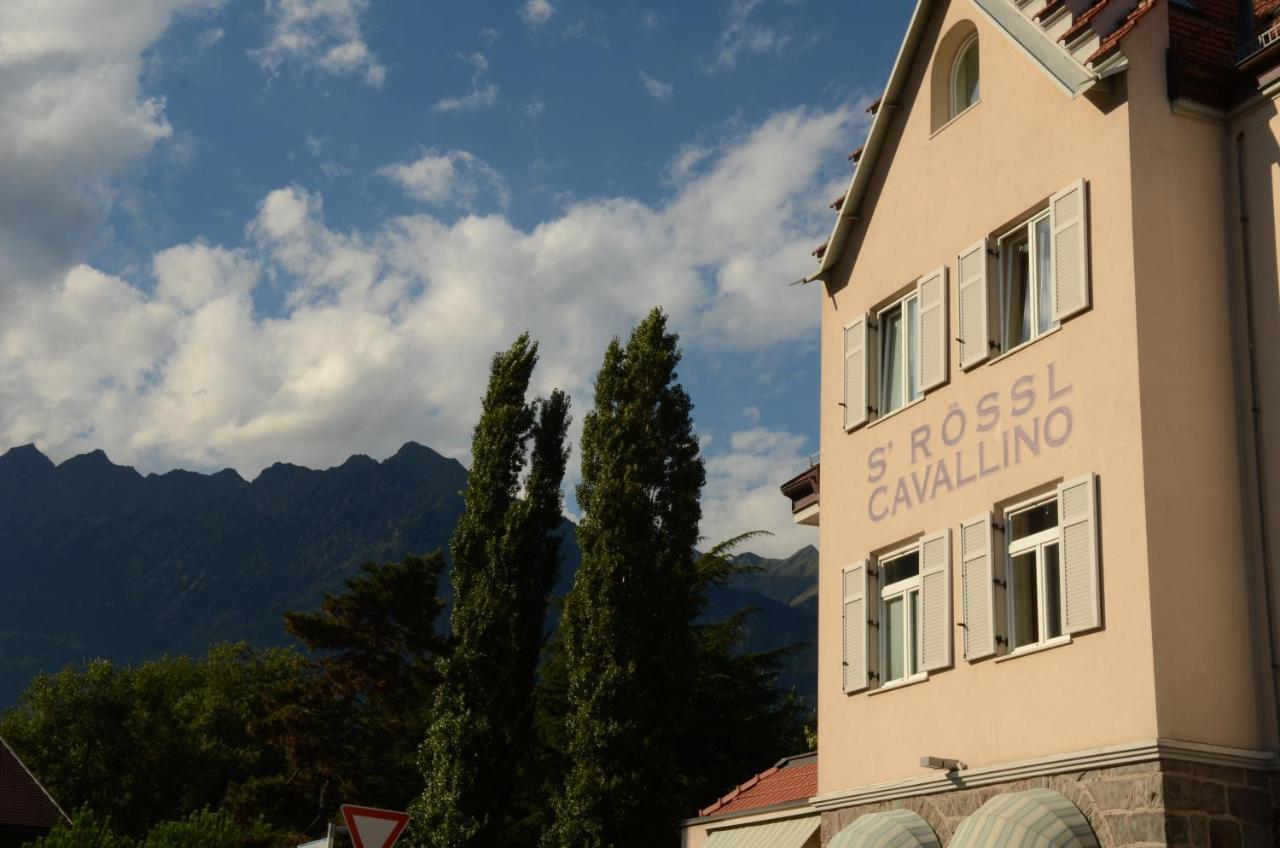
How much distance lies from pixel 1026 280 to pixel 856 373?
308 cm

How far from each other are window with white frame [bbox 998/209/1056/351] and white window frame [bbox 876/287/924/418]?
140 centimetres

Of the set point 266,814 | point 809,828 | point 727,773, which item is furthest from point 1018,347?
point 266,814

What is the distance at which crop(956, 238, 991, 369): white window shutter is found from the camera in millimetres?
16078

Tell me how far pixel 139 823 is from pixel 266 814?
34207mm

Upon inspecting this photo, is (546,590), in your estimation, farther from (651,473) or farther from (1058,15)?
(1058,15)

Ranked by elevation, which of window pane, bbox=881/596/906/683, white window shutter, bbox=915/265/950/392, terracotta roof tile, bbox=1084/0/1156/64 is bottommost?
window pane, bbox=881/596/906/683

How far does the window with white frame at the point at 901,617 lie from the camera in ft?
54.9

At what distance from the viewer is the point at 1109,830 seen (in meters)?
13.0

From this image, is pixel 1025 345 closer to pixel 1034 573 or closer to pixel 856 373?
pixel 1034 573

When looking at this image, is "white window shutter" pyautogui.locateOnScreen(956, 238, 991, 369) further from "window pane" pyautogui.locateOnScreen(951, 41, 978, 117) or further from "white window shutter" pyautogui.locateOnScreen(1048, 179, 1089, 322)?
"window pane" pyautogui.locateOnScreen(951, 41, 978, 117)

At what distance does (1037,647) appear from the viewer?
47.3 ft

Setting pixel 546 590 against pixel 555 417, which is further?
pixel 555 417

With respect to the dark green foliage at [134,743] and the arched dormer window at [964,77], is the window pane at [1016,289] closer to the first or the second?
the arched dormer window at [964,77]

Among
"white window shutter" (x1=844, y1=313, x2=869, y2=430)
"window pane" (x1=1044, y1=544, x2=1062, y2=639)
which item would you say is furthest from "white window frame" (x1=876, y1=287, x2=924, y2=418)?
"window pane" (x1=1044, y1=544, x2=1062, y2=639)
